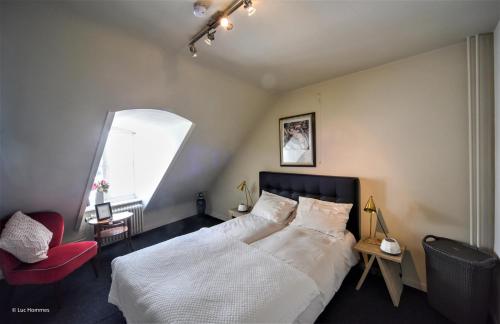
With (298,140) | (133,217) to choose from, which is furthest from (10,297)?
(298,140)

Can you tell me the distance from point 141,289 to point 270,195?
1998 millimetres

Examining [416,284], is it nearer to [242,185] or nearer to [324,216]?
[324,216]

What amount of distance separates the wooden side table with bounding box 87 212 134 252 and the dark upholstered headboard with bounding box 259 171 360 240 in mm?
2185

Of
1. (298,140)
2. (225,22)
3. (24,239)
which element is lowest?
(24,239)

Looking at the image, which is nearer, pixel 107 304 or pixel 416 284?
pixel 107 304

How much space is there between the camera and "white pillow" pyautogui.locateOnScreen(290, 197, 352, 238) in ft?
7.19

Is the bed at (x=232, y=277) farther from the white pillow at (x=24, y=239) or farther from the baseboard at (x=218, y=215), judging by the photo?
the baseboard at (x=218, y=215)

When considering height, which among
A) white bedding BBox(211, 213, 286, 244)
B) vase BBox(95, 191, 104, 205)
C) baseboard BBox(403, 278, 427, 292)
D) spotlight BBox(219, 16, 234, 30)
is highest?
spotlight BBox(219, 16, 234, 30)

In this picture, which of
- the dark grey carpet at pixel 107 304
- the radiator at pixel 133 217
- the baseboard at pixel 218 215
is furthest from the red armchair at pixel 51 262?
the baseboard at pixel 218 215

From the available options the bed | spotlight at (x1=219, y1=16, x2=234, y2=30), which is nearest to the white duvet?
the bed

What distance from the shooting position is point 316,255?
5.78ft

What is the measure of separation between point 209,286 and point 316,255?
975 mm

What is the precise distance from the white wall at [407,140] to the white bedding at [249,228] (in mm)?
1032

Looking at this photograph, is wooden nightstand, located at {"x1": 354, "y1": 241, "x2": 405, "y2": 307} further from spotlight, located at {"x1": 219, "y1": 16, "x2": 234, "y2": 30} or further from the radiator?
the radiator
